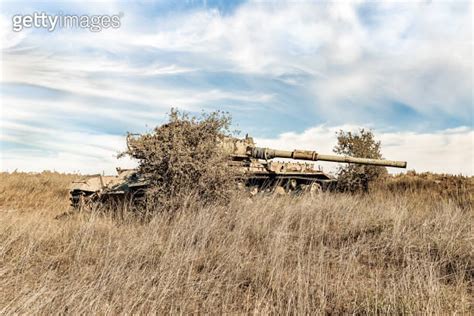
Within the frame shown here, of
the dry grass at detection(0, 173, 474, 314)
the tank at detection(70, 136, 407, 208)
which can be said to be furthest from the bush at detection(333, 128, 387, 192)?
the dry grass at detection(0, 173, 474, 314)

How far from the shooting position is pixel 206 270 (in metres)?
4.98

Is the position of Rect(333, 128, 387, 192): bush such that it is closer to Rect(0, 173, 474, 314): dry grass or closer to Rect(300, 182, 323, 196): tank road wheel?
Rect(300, 182, 323, 196): tank road wheel

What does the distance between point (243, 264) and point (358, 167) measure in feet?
36.4

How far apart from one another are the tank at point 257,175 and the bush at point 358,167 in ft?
1.77

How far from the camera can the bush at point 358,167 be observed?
1522cm

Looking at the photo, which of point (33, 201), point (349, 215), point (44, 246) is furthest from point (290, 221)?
point (33, 201)

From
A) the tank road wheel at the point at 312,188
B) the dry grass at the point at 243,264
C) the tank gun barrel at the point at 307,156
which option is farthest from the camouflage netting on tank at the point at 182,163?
the tank road wheel at the point at 312,188

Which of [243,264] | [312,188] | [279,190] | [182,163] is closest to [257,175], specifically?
[279,190]

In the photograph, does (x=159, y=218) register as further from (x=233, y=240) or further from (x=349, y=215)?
(x=349, y=215)

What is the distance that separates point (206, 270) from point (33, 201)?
12259 mm

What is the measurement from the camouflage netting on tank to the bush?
7.27 metres

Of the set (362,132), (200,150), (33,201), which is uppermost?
(362,132)

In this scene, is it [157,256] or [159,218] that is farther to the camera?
[159,218]

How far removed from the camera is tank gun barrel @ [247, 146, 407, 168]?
12695 millimetres
